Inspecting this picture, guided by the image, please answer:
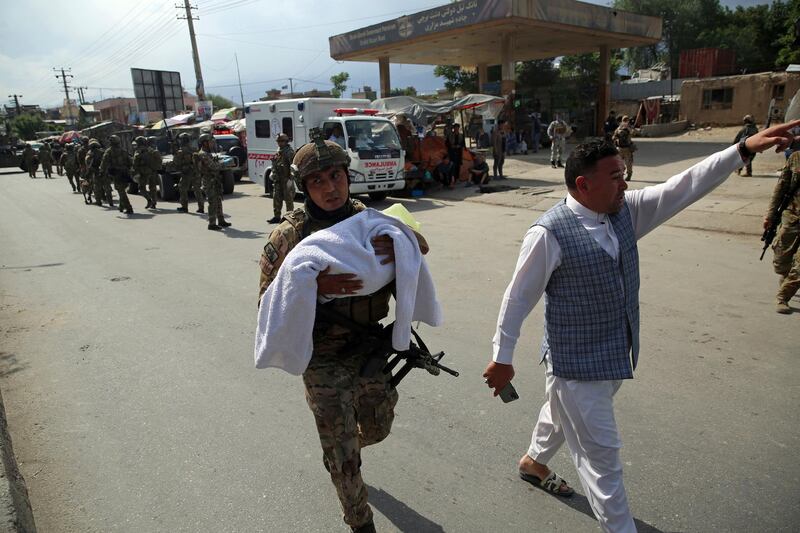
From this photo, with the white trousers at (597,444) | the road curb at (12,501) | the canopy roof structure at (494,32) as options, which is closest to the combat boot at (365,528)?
the white trousers at (597,444)

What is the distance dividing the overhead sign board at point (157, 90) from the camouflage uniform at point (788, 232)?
34.2 metres

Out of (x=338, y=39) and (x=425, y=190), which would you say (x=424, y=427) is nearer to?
(x=425, y=190)

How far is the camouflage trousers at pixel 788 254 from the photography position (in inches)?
190

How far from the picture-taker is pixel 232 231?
1009cm

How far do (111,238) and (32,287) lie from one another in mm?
3161

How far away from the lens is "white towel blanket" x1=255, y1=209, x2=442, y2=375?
1904 mm

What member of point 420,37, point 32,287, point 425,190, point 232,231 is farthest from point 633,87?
point 32,287

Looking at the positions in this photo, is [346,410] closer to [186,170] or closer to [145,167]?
[186,170]

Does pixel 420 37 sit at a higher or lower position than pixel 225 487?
higher

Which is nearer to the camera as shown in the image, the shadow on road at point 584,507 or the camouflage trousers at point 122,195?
the shadow on road at point 584,507

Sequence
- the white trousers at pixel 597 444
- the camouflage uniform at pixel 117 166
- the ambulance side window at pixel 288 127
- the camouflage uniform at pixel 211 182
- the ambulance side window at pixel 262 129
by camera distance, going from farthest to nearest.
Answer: the ambulance side window at pixel 262 129, the ambulance side window at pixel 288 127, the camouflage uniform at pixel 117 166, the camouflage uniform at pixel 211 182, the white trousers at pixel 597 444

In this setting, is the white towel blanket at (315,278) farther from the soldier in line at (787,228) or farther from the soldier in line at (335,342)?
the soldier in line at (787,228)

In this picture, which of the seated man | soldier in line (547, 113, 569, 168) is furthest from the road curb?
soldier in line (547, 113, 569, 168)

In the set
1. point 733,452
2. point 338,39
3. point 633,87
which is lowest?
point 733,452
